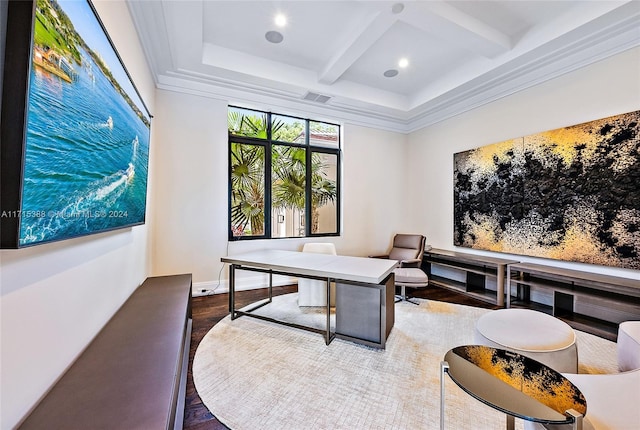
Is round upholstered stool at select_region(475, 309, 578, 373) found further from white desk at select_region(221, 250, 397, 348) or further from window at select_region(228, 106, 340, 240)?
Answer: window at select_region(228, 106, 340, 240)

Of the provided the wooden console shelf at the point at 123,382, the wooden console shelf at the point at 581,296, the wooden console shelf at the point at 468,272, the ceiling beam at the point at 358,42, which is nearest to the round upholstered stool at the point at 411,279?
the wooden console shelf at the point at 468,272

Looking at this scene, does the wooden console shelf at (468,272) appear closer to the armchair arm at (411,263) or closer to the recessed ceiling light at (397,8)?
the armchair arm at (411,263)

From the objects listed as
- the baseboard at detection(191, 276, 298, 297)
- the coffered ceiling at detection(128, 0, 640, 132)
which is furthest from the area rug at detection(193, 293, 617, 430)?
the coffered ceiling at detection(128, 0, 640, 132)

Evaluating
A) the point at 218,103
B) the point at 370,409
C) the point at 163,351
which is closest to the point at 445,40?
the point at 218,103

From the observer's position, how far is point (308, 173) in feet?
15.9

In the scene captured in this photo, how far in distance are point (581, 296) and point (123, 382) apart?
3938mm

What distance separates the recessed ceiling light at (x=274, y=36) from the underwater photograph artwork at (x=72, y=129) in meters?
2.07

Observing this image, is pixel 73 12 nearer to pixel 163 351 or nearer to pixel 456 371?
pixel 163 351

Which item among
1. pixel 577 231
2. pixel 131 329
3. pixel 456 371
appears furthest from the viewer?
pixel 577 231

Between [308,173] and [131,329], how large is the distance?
11.9 feet

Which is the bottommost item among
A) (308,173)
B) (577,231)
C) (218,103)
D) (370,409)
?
(370,409)

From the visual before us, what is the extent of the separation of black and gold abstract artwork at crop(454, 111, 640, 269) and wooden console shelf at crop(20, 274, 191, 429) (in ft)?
13.8

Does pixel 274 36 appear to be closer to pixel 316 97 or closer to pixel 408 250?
pixel 316 97

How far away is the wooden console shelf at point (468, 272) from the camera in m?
3.70
